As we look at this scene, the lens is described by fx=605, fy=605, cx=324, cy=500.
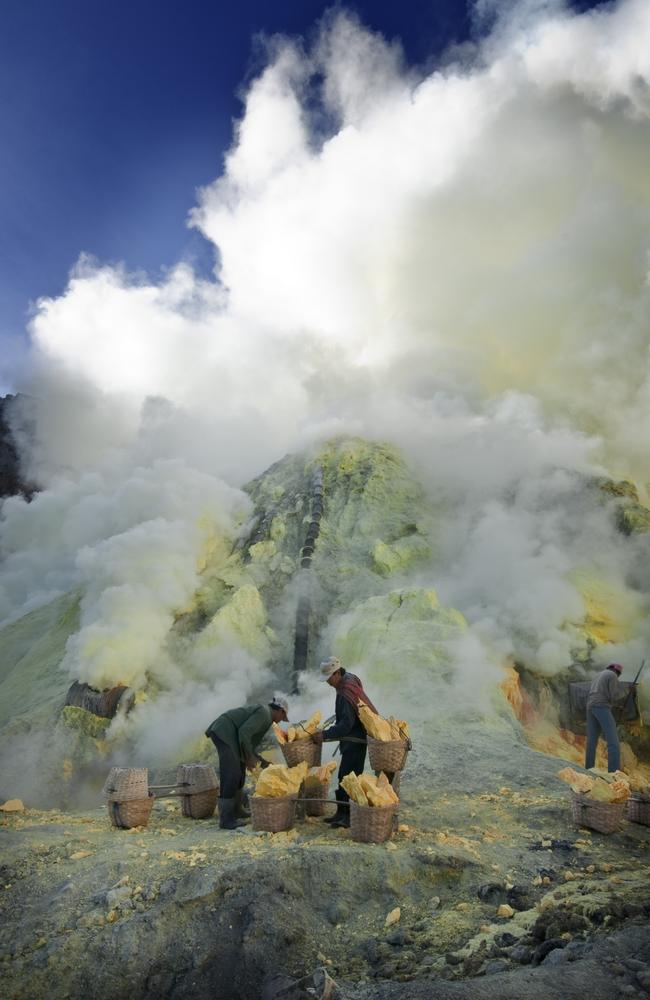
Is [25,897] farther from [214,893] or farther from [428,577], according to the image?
[428,577]

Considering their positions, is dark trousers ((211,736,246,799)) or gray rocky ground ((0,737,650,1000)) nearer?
gray rocky ground ((0,737,650,1000))

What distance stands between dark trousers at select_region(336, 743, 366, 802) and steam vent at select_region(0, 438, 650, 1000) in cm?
69

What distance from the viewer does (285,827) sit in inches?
217

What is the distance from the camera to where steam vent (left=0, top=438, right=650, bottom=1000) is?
3.47 meters

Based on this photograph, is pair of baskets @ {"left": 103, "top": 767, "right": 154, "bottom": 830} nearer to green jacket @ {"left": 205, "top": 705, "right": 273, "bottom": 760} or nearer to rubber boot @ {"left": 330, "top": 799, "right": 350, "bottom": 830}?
green jacket @ {"left": 205, "top": 705, "right": 273, "bottom": 760}

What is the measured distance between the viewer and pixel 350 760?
608cm

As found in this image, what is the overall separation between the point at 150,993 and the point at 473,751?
6.13m

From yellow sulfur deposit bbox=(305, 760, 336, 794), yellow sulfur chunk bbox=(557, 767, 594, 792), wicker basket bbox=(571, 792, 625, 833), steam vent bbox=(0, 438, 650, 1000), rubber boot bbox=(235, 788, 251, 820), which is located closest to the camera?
steam vent bbox=(0, 438, 650, 1000)

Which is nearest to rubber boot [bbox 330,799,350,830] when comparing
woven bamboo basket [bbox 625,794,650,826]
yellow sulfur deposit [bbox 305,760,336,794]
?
yellow sulfur deposit [bbox 305,760,336,794]

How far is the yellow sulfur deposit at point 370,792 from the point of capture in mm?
4969

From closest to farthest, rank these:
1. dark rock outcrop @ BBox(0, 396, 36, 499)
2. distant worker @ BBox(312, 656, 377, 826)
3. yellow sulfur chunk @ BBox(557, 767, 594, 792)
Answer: yellow sulfur chunk @ BBox(557, 767, 594, 792), distant worker @ BBox(312, 656, 377, 826), dark rock outcrop @ BBox(0, 396, 36, 499)

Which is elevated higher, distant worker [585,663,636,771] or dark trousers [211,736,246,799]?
distant worker [585,663,636,771]

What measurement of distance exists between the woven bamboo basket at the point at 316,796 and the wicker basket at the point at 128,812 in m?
1.72

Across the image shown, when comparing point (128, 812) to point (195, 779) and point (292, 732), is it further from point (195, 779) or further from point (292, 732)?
point (292, 732)
